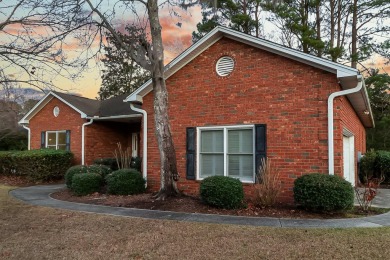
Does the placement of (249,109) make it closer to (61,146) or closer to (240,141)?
(240,141)

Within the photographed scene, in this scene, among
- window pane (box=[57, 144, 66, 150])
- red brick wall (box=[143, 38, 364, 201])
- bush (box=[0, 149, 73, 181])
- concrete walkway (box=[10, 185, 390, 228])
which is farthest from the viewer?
window pane (box=[57, 144, 66, 150])

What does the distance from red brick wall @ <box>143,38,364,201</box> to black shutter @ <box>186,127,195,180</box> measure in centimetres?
19

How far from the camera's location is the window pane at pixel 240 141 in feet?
29.9

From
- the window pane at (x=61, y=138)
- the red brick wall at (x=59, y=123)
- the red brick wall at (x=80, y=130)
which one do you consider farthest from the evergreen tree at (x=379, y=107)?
the window pane at (x=61, y=138)

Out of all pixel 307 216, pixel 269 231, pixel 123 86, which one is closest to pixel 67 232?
pixel 269 231

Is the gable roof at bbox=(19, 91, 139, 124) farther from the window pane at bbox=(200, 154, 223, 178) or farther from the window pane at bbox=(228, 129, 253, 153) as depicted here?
the window pane at bbox=(228, 129, 253, 153)

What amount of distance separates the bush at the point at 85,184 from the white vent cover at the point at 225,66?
214 inches

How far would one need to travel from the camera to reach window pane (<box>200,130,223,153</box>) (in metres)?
9.59

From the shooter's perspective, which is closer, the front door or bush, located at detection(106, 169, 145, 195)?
bush, located at detection(106, 169, 145, 195)

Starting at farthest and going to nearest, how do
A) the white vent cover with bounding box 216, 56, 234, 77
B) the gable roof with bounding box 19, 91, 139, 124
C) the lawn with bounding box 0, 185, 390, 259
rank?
the gable roof with bounding box 19, 91, 139, 124 → the white vent cover with bounding box 216, 56, 234, 77 → the lawn with bounding box 0, 185, 390, 259

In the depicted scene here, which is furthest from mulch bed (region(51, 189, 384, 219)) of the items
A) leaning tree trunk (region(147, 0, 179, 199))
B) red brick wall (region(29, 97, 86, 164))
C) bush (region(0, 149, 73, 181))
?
red brick wall (region(29, 97, 86, 164))

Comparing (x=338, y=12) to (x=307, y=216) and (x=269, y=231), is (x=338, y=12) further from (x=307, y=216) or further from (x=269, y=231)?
(x=269, y=231)

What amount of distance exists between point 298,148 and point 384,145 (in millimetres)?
19637

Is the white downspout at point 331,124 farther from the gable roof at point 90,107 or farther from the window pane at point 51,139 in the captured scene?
the window pane at point 51,139
